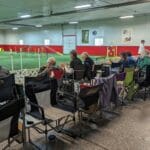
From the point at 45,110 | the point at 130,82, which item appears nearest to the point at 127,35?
the point at 130,82

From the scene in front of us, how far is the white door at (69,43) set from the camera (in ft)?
59.8

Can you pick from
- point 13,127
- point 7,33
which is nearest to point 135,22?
point 13,127

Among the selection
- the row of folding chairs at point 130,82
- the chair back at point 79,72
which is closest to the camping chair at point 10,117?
the row of folding chairs at point 130,82

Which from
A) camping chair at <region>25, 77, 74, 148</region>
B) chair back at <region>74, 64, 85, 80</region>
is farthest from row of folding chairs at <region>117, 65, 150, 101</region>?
camping chair at <region>25, 77, 74, 148</region>

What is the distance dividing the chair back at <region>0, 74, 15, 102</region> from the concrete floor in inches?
30.3

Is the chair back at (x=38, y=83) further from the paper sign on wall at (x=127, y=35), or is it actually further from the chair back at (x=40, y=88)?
the paper sign on wall at (x=127, y=35)

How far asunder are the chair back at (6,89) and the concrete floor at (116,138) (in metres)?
0.77

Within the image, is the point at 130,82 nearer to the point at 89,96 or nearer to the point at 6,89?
the point at 89,96

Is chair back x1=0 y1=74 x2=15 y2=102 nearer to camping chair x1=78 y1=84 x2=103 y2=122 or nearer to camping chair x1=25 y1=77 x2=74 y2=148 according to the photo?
camping chair x1=25 y1=77 x2=74 y2=148

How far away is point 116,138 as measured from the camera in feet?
10.1

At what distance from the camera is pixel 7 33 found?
26547 millimetres

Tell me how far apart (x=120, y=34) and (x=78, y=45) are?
166 inches

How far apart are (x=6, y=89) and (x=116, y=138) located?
1.86m

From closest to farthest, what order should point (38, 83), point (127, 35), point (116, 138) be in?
point (116, 138), point (38, 83), point (127, 35)
